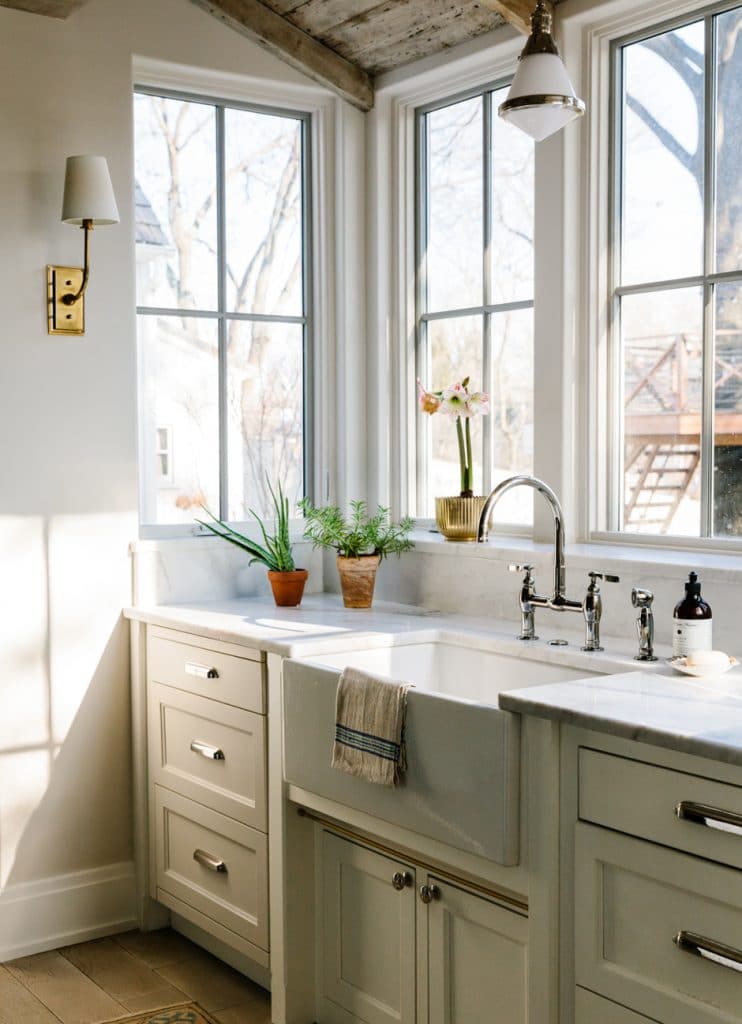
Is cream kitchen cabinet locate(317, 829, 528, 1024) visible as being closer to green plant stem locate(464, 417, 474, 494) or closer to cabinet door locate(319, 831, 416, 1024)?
cabinet door locate(319, 831, 416, 1024)

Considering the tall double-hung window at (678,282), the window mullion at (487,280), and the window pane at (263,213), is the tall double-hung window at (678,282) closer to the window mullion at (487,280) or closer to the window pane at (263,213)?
the window mullion at (487,280)

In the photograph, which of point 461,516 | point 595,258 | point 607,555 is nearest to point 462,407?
point 461,516

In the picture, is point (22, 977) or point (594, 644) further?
point (22, 977)

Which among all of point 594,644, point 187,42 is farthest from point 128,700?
point 187,42

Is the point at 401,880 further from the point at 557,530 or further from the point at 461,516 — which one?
the point at 461,516

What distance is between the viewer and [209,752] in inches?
120

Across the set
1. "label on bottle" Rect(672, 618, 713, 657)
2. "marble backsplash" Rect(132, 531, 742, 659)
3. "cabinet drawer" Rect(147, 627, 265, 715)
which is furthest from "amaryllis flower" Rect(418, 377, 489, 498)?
"label on bottle" Rect(672, 618, 713, 657)

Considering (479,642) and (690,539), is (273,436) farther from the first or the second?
(690,539)

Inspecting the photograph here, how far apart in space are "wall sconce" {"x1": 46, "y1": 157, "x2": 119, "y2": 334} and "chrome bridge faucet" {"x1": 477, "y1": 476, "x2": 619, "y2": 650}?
1308 mm

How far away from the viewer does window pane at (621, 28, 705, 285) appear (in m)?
2.85

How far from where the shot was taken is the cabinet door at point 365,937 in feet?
8.09

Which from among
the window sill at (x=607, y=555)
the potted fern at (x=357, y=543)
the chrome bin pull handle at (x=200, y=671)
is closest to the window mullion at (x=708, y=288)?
the window sill at (x=607, y=555)

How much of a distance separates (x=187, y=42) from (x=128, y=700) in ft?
6.32

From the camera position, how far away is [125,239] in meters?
3.36
